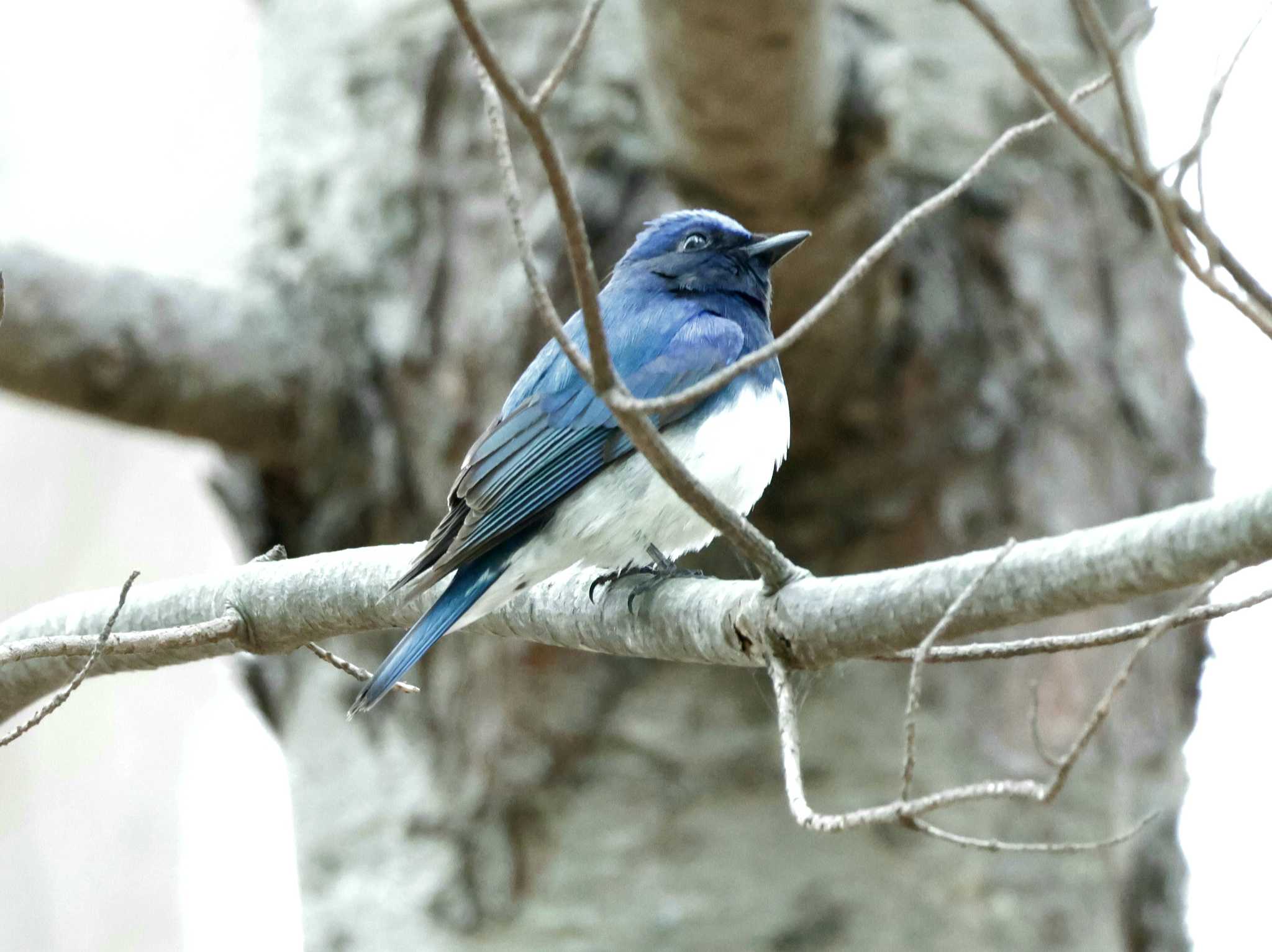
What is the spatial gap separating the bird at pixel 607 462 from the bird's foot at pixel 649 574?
1 cm

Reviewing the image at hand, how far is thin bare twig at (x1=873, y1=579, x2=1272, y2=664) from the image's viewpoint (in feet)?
7.71

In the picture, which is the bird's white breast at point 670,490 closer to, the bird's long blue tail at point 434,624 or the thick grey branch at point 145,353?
the bird's long blue tail at point 434,624

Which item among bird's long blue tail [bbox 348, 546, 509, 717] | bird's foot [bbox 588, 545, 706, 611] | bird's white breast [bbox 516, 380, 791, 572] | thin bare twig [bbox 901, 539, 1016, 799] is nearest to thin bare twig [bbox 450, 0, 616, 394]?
thin bare twig [bbox 901, 539, 1016, 799]

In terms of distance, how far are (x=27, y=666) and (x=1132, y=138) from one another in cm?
241

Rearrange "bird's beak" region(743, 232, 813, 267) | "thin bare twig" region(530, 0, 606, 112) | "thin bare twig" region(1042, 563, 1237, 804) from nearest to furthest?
"thin bare twig" region(530, 0, 606, 112) < "thin bare twig" region(1042, 563, 1237, 804) < "bird's beak" region(743, 232, 813, 267)

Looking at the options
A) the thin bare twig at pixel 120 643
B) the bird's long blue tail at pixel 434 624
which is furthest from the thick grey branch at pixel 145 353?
the thin bare twig at pixel 120 643

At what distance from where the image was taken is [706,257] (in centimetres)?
439

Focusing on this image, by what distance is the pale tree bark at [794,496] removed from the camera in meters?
4.55

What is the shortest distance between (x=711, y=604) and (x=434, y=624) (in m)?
0.73

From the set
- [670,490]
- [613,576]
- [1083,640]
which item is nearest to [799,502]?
[670,490]

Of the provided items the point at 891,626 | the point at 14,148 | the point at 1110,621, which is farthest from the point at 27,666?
the point at 14,148

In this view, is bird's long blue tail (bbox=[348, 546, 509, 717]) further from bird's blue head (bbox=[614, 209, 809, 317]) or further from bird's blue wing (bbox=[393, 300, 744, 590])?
bird's blue head (bbox=[614, 209, 809, 317])

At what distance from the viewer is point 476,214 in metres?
5.01

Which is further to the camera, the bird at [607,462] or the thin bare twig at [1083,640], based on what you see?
the bird at [607,462]
